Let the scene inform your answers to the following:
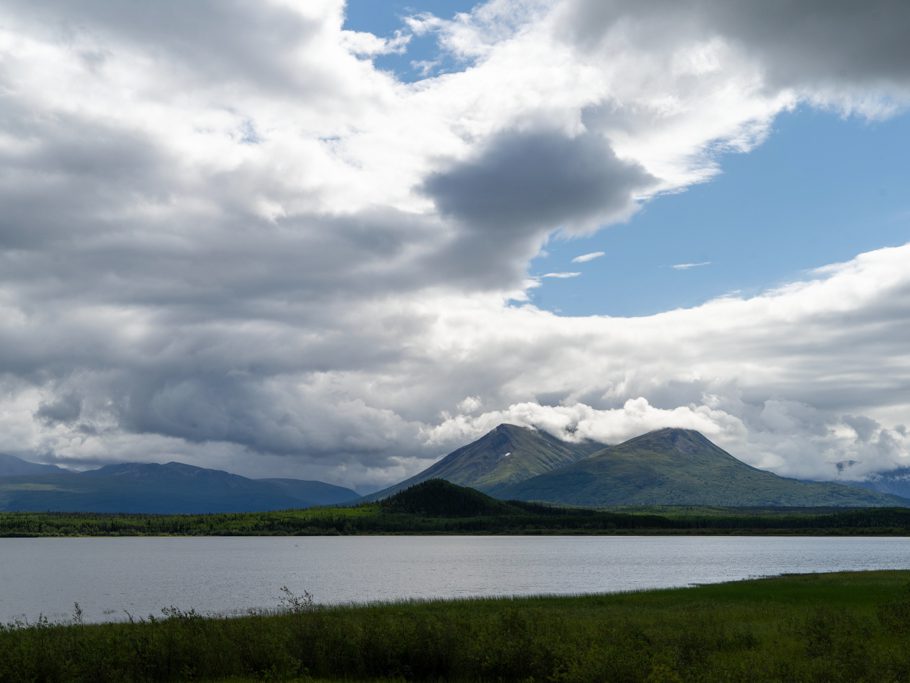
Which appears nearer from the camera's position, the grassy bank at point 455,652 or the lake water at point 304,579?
the grassy bank at point 455,652

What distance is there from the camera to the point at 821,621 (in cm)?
4197

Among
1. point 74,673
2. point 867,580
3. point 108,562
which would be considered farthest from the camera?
point 108,562

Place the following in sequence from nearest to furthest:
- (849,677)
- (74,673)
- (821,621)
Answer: (849,677), (74,673), (821,621)

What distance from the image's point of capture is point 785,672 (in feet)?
98.2

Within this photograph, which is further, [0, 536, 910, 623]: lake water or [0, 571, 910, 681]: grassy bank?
[0, 536, 910, 623]: lake water

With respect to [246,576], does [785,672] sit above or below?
above

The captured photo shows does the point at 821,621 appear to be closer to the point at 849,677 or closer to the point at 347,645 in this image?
the point at 849,677

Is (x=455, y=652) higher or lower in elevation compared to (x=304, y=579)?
higher

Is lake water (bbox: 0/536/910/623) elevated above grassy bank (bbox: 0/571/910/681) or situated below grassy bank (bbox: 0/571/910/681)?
below

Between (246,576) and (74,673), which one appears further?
(246,576)

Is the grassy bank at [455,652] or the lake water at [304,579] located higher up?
the grassy bank at [455,652]

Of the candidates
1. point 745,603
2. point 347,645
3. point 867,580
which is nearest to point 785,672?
point 347,645

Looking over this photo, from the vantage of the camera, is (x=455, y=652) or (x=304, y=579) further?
(x=304, y=579)

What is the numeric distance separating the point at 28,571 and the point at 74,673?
151229mm
